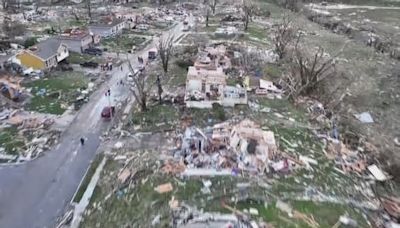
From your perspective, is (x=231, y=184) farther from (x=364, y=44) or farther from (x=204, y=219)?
(x=364, y=44)

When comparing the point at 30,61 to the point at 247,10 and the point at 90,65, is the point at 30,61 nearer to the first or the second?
the point at 90,65

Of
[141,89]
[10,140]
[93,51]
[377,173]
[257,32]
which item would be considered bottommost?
[10,140]

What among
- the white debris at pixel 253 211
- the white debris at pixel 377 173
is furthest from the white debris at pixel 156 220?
the white debris at pixel 377 173

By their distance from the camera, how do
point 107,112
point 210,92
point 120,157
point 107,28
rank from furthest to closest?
point 107,28
point 210,92
point 107,112
point 120,157

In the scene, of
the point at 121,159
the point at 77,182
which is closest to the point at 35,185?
the point at 77,182

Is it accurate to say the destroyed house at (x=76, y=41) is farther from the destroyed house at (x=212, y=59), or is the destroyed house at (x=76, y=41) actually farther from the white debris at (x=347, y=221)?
the white debris at (x=347, y=221)

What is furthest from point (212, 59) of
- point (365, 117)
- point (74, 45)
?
point (74, 45)

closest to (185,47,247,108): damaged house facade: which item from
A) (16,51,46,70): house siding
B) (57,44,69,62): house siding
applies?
(16,51,46,70): house siding

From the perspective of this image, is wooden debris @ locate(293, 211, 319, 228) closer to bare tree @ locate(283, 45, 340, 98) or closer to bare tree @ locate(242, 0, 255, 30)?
bare tree @ locate(283, 45, 340, 98)
